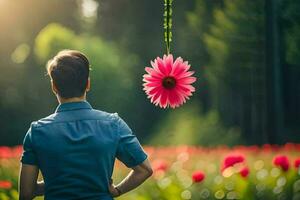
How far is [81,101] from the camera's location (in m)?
2.99

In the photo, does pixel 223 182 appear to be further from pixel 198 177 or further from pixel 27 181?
pixel 27 181

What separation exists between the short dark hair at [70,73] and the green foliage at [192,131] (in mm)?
11485

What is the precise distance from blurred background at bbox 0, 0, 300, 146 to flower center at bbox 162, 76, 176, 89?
10.5m

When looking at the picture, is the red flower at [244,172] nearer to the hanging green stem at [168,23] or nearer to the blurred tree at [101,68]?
the hanging green stem at [168,23]

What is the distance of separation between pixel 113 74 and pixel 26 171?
1336cm

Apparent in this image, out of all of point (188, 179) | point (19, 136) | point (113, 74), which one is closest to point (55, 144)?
point (188, 179)

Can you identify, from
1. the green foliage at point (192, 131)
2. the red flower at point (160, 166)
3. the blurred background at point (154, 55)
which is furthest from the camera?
the blurred background at point (154, 55)

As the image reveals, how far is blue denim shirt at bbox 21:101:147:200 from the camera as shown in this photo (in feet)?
9.58

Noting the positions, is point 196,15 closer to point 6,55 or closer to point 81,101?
point 6,55

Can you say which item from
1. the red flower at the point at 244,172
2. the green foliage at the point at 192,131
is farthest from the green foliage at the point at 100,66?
the red flower at the point at 244,172

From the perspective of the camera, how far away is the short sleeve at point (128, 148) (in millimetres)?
2998

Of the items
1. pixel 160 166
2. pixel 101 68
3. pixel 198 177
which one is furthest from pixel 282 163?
pixel 101 68

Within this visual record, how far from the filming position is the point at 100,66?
1625 cm

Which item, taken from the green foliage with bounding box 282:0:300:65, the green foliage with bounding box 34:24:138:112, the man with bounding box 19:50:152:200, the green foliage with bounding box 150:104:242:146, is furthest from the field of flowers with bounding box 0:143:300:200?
the green foliage with bounding box 34:24:138:112
